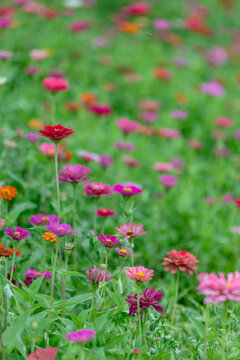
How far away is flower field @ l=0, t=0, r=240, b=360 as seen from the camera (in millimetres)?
1259

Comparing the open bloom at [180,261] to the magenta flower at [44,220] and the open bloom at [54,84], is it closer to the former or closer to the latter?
the magenta flower at [44,220]

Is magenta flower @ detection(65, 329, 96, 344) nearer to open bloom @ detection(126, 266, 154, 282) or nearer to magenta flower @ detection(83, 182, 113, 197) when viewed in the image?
open bloom @ detection(126, 266, 154, 282)

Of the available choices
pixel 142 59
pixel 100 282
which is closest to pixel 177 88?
pixel 142 59

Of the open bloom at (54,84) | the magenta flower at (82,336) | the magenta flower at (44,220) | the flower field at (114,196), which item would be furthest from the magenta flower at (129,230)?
the open bloom at (54,84)

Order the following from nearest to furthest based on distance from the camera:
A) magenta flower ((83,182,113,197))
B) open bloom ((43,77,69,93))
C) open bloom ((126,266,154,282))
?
open bloom ((126,266,154,282)) → magenta flower ((83,182,113,197)) → open bloom ((43,77,69,93))

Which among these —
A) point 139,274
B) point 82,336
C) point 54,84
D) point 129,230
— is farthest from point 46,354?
point 54,84

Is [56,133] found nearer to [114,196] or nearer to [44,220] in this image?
[44,220]

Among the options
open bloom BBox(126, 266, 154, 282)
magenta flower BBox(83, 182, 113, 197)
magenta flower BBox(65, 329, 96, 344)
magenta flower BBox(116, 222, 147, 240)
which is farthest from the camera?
magenta flower BBox(83, 182, 113, 197)

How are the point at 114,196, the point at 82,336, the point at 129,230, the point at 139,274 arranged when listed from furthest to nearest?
the point at 114,196 → the point at 129,230 → the point at 139,274 → the point at 82,336

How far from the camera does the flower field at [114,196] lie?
4.13 feet

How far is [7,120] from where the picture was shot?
9.07 feet

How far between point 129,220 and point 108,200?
99cm

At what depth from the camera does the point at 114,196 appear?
2.43m

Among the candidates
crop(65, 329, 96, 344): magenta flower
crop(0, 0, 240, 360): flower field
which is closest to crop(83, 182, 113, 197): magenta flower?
crop(0, 0, 240, 360): flower field
